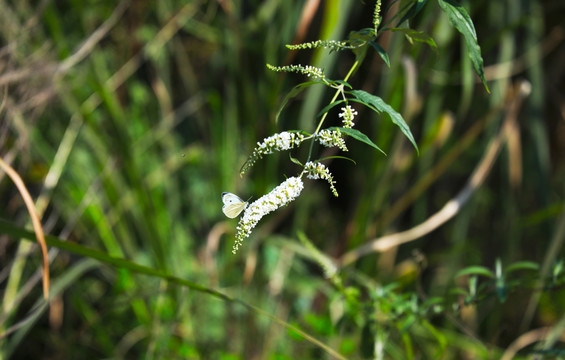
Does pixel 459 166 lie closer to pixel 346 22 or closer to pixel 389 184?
pixel 389 184

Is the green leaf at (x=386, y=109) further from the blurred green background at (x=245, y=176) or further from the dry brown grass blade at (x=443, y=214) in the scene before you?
the dry brown grass blade at (x=443, y=214)

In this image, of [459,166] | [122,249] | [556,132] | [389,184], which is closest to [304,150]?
[389,184]

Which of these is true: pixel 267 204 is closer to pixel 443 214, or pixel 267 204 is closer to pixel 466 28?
pixel 466 28

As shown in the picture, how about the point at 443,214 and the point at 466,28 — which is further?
the point at 443,214

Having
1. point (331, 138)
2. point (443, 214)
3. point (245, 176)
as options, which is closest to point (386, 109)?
point (331, 138)

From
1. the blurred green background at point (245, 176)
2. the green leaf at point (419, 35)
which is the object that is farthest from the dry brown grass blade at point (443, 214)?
the green leaf at point (419, 35)

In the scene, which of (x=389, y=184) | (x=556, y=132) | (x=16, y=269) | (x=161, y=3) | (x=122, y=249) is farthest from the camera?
(x=556, y=132)
